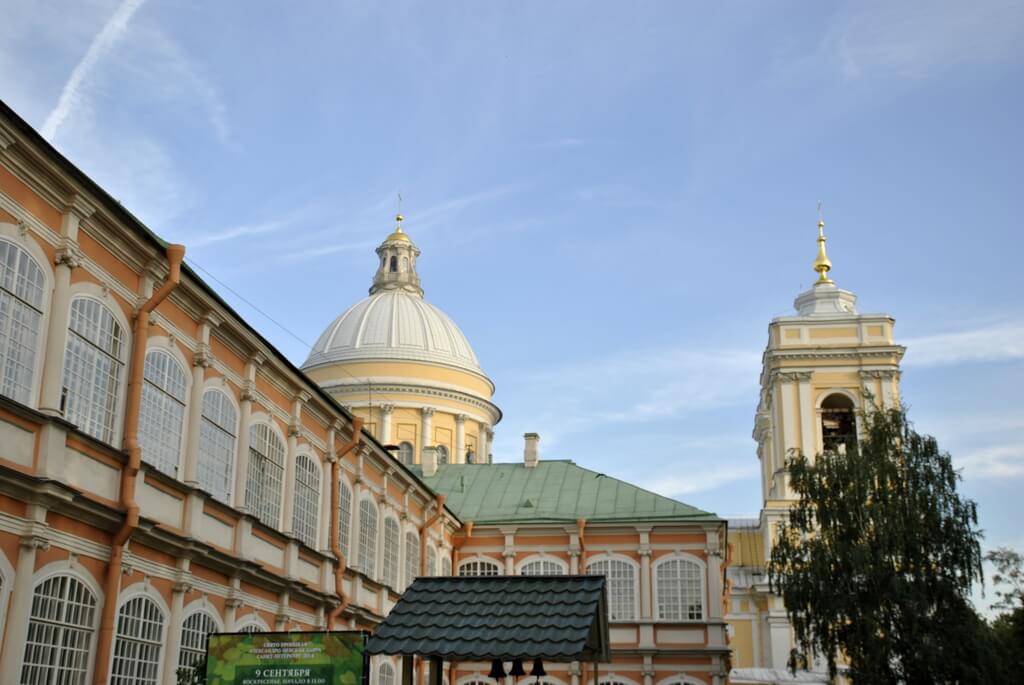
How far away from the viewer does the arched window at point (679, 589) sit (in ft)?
122

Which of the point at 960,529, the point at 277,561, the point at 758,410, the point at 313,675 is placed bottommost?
the point at 313,675

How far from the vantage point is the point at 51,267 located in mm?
16047

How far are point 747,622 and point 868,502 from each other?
22.9 m

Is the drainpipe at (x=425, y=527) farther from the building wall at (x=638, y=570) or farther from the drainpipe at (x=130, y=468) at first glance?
the drainpipe at (x=130, y=468)

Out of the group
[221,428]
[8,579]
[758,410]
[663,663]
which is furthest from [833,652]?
→ [758,410]

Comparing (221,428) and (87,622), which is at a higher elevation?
(221,428)

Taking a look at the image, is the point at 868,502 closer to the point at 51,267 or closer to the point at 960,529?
the point at 960,529

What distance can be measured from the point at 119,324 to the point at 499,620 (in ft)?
27.0

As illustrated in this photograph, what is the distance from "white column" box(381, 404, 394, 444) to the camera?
48906mm

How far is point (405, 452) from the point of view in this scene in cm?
4906

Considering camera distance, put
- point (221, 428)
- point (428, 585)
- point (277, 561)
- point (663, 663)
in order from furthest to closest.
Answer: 1. point (663, 663)
2. point (277, 561)
3. point (221, 428)
4. point (428, 585)

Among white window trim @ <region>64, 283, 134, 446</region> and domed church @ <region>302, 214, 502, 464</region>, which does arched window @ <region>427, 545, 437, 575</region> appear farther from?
white window trim @ <region>64, 283, 134, 446</region>

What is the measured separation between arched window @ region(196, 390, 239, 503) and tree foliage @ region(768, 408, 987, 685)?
1571 cm

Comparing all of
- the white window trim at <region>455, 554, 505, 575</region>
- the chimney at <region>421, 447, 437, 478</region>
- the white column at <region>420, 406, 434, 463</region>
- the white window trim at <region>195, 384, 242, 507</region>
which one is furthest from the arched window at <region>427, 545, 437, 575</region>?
the white window trim at <region>195, 384, 242, 507</region>
